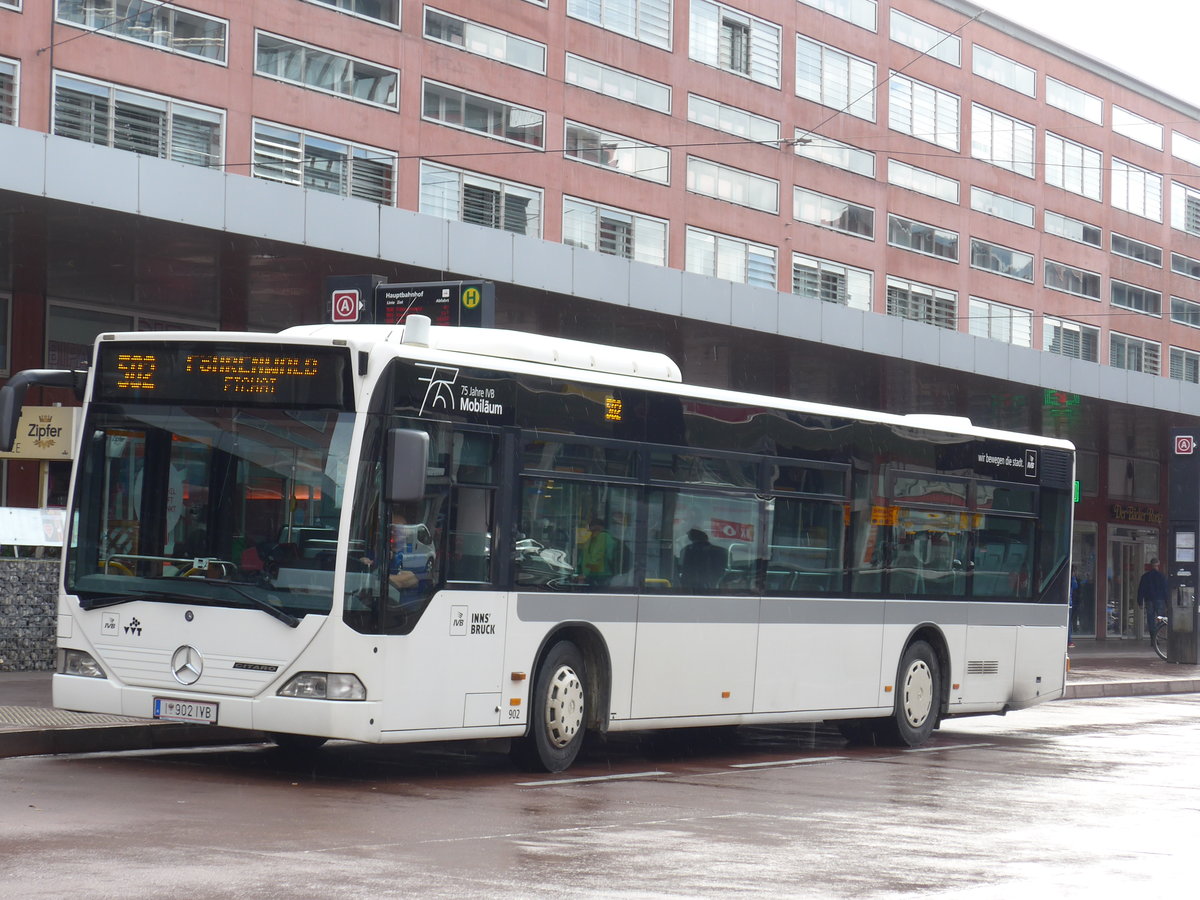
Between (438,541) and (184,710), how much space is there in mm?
1864

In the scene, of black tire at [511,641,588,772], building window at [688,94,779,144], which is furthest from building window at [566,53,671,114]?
black tire at [511,641,588,772]

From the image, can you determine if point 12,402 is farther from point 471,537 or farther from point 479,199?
point 479,199

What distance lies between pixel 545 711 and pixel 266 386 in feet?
9.53

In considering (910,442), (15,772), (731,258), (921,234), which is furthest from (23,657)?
(921,234)

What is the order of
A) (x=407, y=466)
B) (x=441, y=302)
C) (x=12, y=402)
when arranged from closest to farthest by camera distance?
(x=407, y=466) < (x=12, y=402) < (x=441, y=302)

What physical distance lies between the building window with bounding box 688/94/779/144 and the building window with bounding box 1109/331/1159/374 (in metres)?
16.7

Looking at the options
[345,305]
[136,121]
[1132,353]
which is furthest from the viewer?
[1132,353]

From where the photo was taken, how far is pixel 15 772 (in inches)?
426

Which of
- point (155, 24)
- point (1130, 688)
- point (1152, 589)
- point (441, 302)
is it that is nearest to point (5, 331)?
point (155, 24)

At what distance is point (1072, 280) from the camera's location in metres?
50.2

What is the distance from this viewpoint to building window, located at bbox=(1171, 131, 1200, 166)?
54.8 meters

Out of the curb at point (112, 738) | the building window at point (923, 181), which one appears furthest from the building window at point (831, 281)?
the curb at point (112, 738)

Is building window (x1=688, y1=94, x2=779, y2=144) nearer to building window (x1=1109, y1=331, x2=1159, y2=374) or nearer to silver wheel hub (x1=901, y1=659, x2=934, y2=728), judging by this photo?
building window (x1=1109, y1=331, x2=1159, y2=374)

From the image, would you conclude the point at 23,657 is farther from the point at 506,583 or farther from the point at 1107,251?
the point at 1107,251
